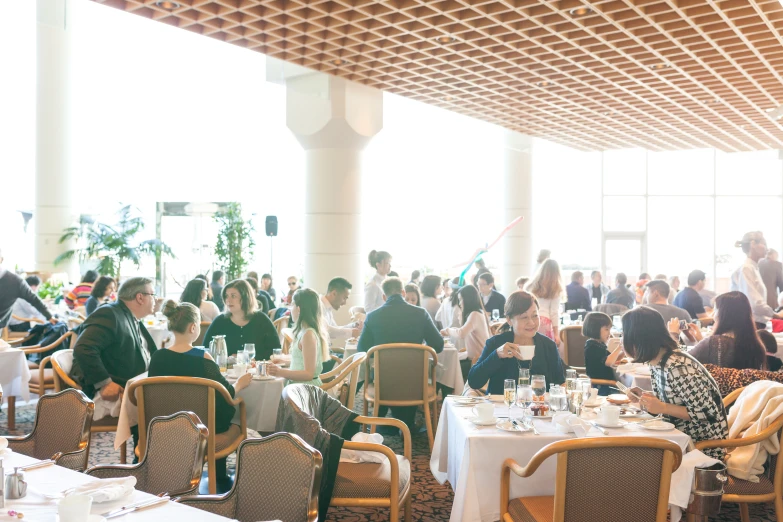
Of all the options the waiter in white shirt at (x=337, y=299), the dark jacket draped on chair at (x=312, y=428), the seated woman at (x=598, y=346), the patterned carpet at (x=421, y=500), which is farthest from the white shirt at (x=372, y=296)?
the dark jacket draped on chair at (x=312, y=428)

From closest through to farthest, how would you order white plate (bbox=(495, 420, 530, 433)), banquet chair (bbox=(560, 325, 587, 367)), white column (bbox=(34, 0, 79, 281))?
1. white plate (bbox=(495, 420, 530, 433))
2. banquet chair (bbox=(560, 325, 587, 367))
3. white column (bbox=(34, 0, 79, 281))

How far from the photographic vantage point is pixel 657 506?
2.76 meters

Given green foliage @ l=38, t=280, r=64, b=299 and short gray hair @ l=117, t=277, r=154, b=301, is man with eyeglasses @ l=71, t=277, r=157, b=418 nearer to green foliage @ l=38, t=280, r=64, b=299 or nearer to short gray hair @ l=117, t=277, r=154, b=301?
short gray hair @ l=117, t=277, r=154, b=301

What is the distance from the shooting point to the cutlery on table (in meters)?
2.29

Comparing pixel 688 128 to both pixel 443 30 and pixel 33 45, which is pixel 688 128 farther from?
pixel 33 45

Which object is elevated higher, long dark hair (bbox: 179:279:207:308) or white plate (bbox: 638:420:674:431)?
long dark hair (bbox: 179:279:207:308)

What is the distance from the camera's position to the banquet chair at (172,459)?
2.88 m

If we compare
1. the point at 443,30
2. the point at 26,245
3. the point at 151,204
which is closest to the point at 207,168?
the point at 151,204

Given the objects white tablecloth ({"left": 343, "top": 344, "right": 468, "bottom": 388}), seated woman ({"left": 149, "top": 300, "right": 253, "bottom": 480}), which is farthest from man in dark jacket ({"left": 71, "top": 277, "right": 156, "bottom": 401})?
white tablecloth ({"left": 343, "top": 344, "right": 468, "bottom": 388})

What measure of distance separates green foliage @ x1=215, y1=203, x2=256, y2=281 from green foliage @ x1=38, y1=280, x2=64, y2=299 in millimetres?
2806

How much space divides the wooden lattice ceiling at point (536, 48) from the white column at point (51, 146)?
20.5 ft

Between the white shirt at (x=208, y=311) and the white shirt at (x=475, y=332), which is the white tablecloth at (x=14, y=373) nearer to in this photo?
the white shirt at (x=208, y=311)

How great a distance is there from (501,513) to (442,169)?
11624 millimetres

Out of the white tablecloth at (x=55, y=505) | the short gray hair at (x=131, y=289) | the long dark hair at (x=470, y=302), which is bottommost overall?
the white tablecloth at (x=55, y=505)
